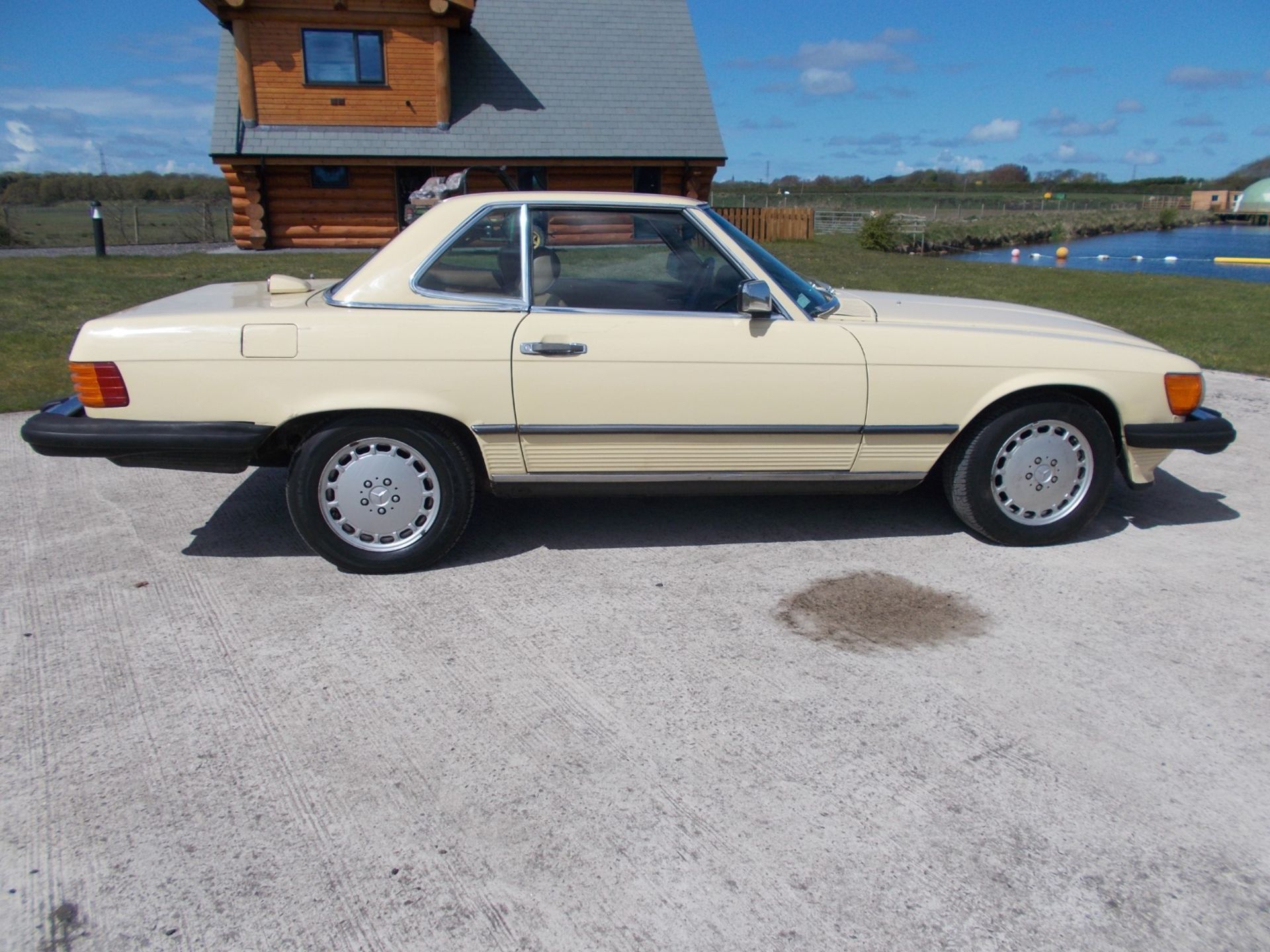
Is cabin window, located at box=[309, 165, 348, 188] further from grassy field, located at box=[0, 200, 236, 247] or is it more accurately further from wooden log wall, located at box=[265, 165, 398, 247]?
grassy field, located at box=[0, 200, 236, 247]

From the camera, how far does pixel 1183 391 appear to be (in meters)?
4.24

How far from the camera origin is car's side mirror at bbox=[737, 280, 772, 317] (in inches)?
150

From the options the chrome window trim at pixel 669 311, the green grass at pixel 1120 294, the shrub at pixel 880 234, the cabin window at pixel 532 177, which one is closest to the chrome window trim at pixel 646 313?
the chrome window trim at pixel 669 311

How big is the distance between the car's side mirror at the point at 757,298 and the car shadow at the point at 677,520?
3.57 feet

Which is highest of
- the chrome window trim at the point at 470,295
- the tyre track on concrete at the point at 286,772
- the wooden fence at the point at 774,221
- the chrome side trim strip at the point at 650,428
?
the wooden fence at the point at 774,221

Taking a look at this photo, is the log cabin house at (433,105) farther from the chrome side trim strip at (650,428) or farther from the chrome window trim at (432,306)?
the chrome side trim strip at (650,428)

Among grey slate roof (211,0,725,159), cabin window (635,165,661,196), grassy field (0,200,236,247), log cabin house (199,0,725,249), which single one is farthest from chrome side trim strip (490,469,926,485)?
grassy field (0,200,236,247)

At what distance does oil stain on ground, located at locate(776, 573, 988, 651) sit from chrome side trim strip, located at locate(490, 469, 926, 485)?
17.6 inches

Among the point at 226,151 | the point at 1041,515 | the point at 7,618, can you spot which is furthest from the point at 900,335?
the point at 226,151

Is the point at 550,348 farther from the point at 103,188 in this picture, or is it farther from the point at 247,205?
the point at 103,188

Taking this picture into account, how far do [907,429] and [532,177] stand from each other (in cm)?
2190

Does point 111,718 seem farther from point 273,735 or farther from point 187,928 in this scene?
point 187,928

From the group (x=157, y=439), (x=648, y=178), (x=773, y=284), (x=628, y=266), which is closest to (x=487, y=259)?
(x=628, y=266)

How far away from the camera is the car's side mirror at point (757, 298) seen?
3.82 m
